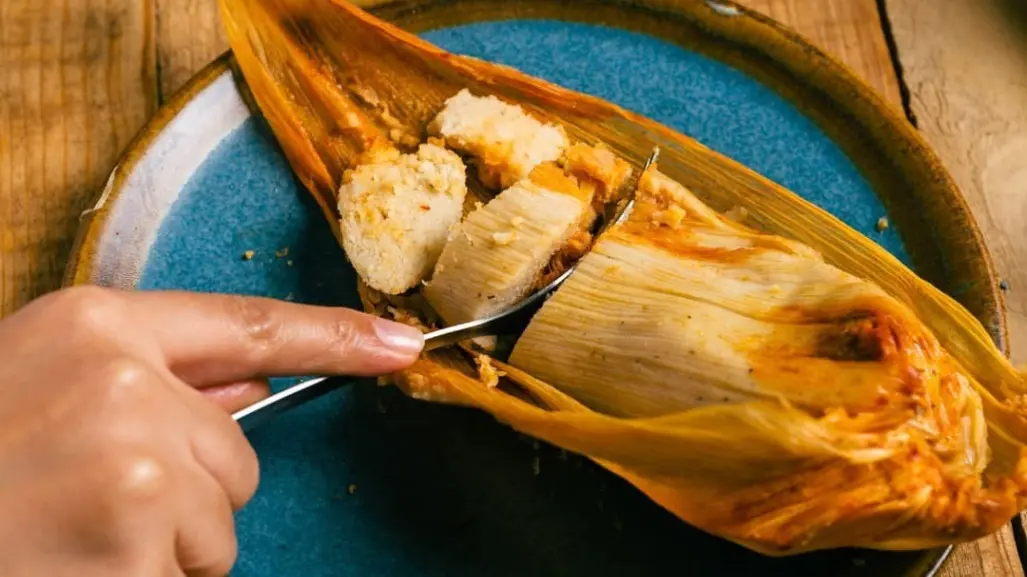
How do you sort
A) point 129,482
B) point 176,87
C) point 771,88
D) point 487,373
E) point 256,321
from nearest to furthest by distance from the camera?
point 129,482 → point 256,321 → point 487,373 → point 771,88 → point 176,87

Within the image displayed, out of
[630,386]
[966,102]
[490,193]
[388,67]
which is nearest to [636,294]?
[630,386]

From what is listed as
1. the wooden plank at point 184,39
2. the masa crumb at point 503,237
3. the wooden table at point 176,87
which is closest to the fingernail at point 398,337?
the masa crumb at point 503,237

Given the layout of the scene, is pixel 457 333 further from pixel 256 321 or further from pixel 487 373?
pixel 256 321

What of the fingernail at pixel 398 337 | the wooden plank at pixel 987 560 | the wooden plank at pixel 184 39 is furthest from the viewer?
the wooden plank at pixel 184 39

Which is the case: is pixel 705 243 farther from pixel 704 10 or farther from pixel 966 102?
pixel 966 102

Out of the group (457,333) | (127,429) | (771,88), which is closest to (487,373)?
(457,333)

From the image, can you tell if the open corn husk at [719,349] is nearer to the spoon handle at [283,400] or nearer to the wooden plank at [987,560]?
the spoon handle at [283,400]
